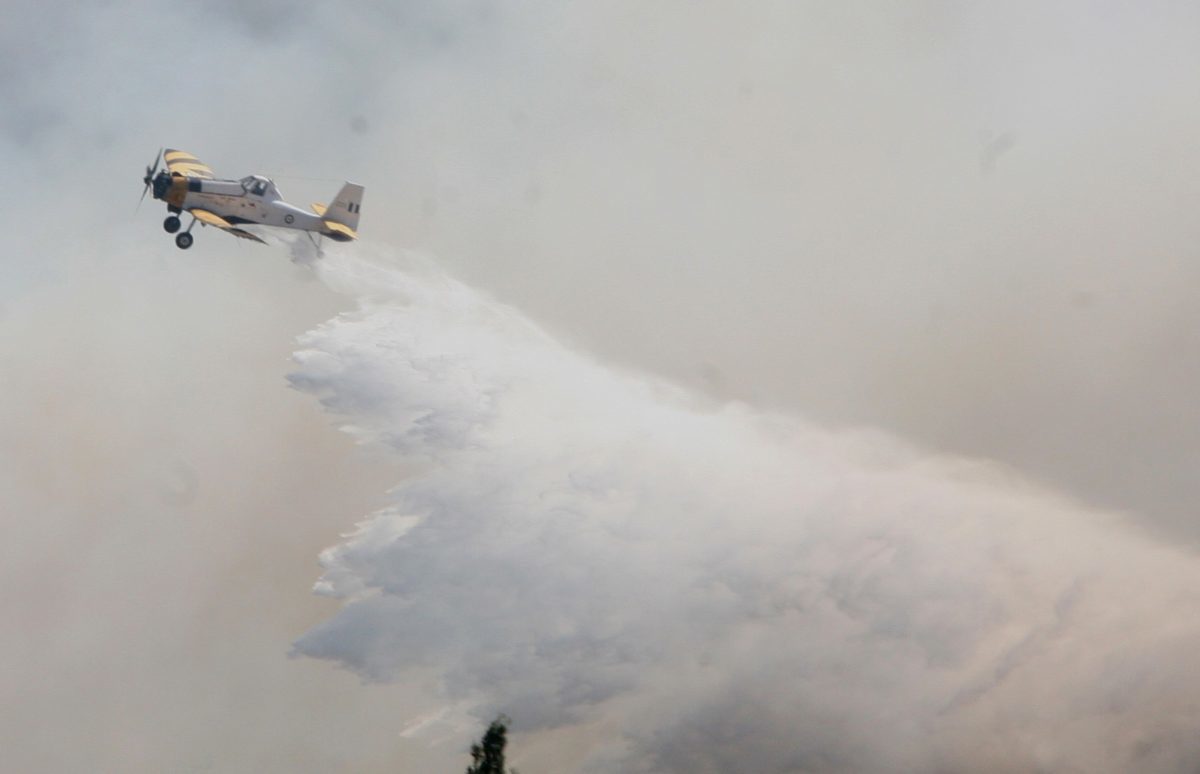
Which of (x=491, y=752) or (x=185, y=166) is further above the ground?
(x=185, y=166)

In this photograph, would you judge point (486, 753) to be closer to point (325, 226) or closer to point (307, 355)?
point (307, 355)

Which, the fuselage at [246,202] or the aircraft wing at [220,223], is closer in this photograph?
the aircraft wing at [220,223]

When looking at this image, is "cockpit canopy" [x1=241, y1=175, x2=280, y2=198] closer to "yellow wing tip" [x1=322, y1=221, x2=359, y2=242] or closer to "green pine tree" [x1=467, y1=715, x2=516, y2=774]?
"yellow wing tip" [x1=322, y1=221, x2=359, y2=242]

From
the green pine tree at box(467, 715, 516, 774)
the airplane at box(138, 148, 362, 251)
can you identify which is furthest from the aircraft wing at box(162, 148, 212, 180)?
the green pine tree at box(467, 715, 516, 774)

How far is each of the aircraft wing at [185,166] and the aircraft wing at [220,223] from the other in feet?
8.65

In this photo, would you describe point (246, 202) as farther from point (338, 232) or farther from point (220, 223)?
point (338, 232)

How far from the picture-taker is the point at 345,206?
6756 centimetres

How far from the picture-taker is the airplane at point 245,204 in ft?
213

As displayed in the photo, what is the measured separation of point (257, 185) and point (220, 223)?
181 inches

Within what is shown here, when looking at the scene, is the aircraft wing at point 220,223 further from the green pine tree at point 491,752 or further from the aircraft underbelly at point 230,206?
the green pine tree at point 491,752

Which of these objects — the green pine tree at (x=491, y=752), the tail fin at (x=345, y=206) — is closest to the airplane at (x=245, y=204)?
the tail fin at (x=345, y=206)

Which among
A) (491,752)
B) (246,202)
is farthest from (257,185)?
(491,752)

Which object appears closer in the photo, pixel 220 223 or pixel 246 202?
pixel 220 223

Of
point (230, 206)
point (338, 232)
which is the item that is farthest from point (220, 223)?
point (338, 232)
